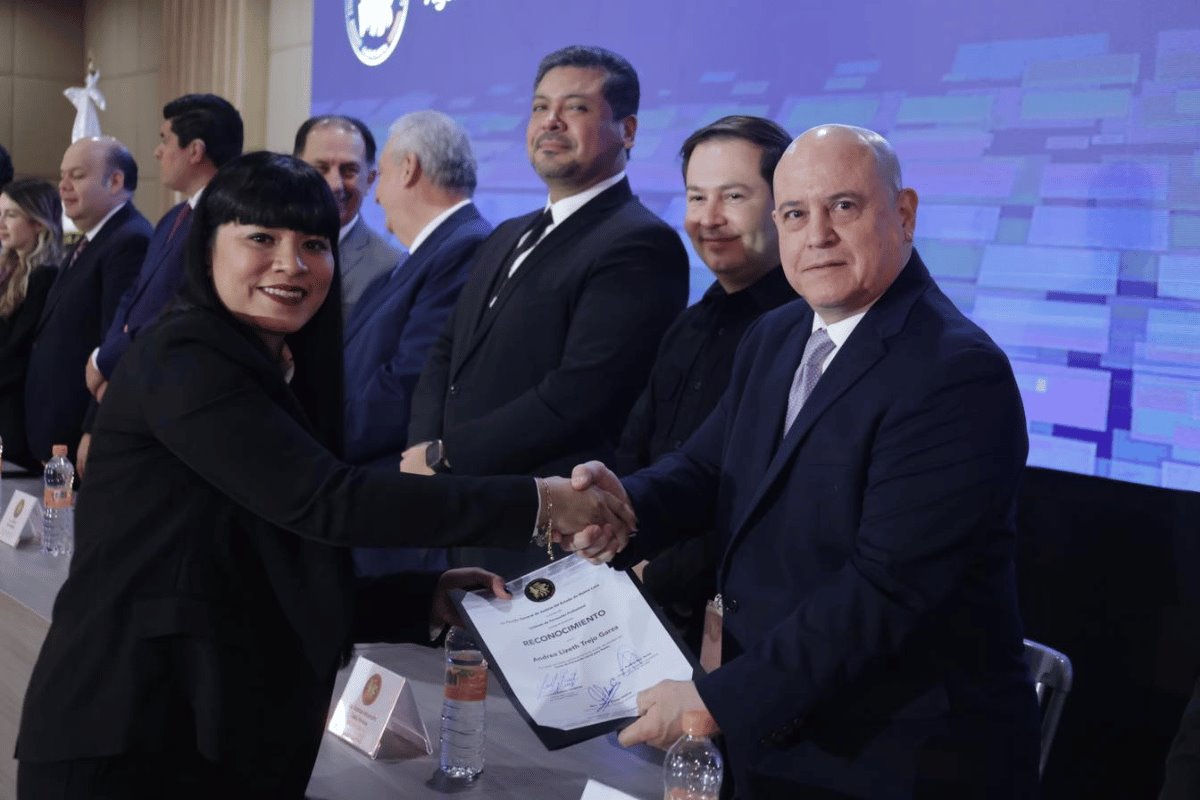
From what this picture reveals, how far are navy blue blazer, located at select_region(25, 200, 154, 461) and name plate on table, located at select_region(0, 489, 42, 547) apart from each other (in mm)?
1354

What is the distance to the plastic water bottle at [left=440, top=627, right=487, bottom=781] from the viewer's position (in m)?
1.62

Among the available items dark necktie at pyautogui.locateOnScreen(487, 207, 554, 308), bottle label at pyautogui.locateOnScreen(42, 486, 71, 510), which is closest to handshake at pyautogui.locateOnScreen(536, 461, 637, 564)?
dark necktie at pyautogui.locateOnScreen(487, 207, 554, 308)

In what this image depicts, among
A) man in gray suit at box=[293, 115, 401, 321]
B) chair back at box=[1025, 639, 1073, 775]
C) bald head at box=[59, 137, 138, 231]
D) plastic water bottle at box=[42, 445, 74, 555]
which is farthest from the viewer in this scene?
bald head at box=[59, 137, 138, 231]

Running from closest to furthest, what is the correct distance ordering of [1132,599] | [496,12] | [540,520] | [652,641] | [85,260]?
1. [652,641]
2. [540,520]
3. [1132,599]
4. [85,260]
5. [496,12]

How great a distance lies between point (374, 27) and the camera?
5.50 m

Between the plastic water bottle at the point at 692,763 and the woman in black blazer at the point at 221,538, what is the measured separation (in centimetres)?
39

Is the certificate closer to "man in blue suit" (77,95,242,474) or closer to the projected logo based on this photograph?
"man in blue suit" (77,95,242,474)

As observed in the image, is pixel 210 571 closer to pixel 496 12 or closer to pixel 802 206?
pixel 802 206

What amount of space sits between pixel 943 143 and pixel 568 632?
1884mm

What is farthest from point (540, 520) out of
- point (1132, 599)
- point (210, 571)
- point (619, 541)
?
point (1132, 599)

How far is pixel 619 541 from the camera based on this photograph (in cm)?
178

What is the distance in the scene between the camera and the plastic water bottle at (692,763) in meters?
1.36
